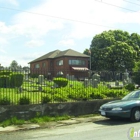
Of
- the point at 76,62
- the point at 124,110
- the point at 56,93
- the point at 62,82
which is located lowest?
the point at 124,110

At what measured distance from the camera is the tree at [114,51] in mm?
58812

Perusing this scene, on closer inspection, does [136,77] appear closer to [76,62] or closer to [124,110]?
[124,110]

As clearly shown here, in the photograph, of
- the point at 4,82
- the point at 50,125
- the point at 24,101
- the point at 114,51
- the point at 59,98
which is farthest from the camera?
the point at 114,51

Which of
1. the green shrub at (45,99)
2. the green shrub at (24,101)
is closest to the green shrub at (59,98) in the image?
the green shrub at (45,99)

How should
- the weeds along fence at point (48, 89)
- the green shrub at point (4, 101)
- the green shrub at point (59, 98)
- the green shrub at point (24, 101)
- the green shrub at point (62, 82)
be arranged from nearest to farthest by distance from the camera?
the green shrub at point (4, 101)
the green shrub at point (24, 101)
the weeds along fence at point (48, 89)
the green shrub at point (59, 98)
the green shrub at point (62, 82)

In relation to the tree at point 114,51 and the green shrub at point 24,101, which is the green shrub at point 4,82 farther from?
the tree at point 114,51

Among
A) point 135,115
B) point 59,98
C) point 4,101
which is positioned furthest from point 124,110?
point 4,101

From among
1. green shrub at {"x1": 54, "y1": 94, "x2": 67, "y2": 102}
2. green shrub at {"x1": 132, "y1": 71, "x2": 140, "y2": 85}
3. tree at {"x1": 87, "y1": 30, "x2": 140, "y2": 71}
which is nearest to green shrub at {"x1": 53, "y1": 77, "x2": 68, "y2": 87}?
green shrub at {"x1": 54, "y1": 94, "x2": 67, "y2": 102}

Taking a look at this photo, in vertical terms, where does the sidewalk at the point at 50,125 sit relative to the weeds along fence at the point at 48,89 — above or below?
below

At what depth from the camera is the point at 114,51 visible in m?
59.2

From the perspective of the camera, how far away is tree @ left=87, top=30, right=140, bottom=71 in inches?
2315

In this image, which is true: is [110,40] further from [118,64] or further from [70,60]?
[70,60]

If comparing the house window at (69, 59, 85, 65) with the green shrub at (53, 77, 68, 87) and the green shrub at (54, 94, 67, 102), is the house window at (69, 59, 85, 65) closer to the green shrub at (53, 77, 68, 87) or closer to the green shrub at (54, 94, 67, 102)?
the green shrub at (53, 77, 68, 87)

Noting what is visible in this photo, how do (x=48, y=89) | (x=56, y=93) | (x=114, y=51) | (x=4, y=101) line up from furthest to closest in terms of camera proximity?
(x=114, y=51) → (x=48, y=89) → (x=56, y=93) → (x=4, y=101)
